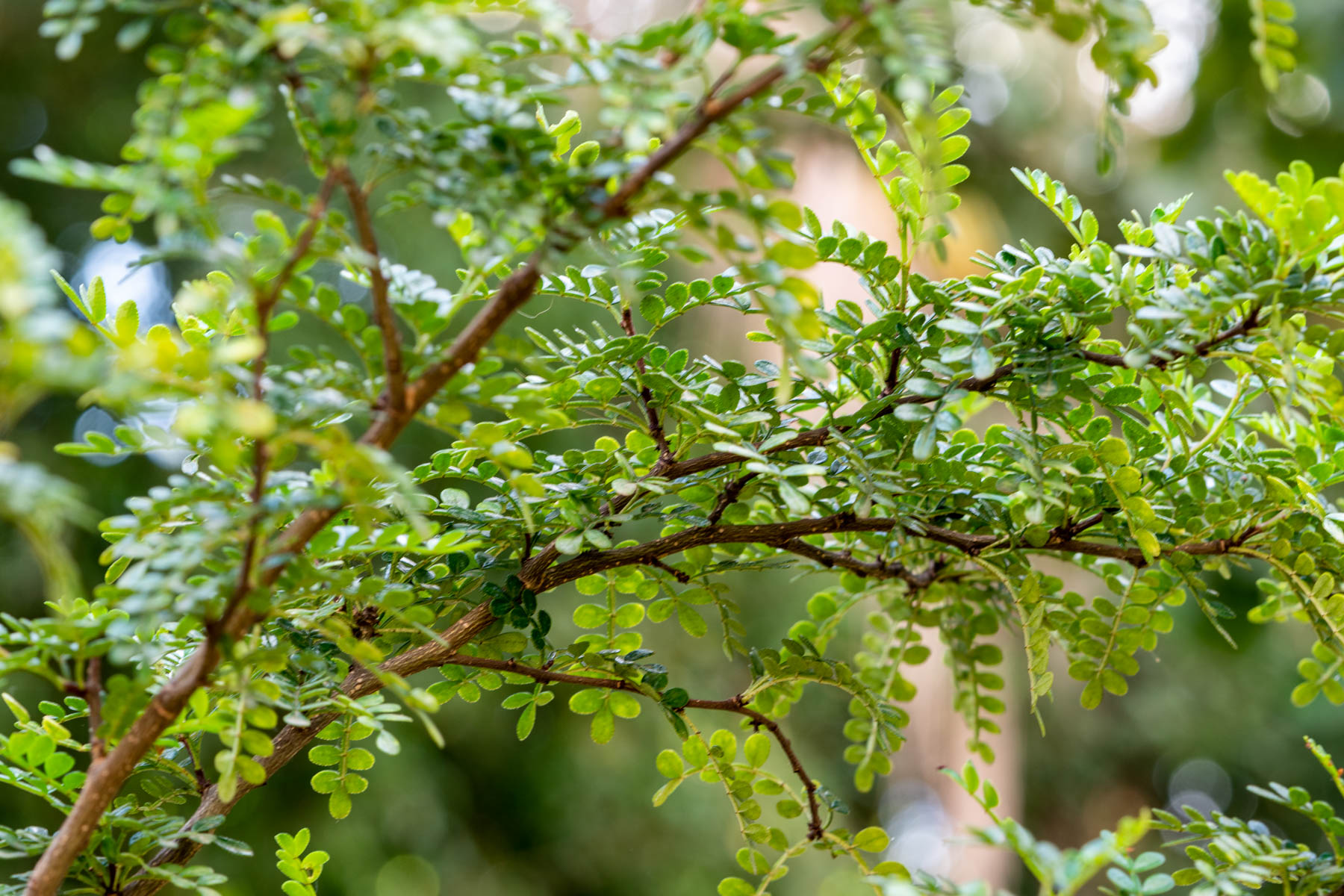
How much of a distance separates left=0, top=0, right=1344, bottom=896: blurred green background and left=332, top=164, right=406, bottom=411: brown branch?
1697 mm

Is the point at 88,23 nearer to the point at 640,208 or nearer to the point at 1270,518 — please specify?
the point at 640,208

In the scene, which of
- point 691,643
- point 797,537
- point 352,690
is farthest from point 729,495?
point 691,643

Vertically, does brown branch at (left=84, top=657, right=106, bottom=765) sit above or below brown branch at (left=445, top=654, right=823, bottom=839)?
above

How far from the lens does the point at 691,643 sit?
9.14 ft

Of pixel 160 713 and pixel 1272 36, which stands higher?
pixel 1272 36

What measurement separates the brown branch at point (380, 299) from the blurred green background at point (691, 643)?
1.70 meters

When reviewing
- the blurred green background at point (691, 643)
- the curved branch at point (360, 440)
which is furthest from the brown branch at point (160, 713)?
the blurred green background at point (691, 643)

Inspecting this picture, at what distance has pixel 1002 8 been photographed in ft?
1.08

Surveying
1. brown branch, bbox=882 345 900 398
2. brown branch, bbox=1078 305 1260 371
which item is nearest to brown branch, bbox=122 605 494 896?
brown branch, bbox=882 345 900 398

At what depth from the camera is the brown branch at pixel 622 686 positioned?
1.60ft

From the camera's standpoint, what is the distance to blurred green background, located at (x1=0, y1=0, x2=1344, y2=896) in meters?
2.28

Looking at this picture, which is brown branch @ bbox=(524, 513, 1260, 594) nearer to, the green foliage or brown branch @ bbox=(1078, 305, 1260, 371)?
brown branch @ bbox=(1078, 305, 1260, 371)

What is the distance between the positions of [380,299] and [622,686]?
0.89 feet

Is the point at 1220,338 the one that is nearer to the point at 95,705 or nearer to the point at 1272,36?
the point at 1272,36
